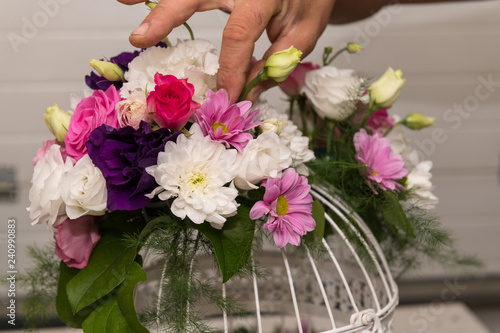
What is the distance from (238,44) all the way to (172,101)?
0.12 metres

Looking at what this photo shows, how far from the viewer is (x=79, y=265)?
23.8 inches

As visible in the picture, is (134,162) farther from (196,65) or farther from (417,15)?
(417,15)

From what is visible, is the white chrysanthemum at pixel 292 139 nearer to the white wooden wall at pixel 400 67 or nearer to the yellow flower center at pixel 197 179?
the yellow flower center at pixel 197 179

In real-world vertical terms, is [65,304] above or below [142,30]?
below

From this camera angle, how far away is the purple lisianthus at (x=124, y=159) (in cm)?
55

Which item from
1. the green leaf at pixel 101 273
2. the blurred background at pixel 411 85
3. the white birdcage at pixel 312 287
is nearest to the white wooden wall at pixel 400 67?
the blurred background at pixel 411 85

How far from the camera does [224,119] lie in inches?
22.8

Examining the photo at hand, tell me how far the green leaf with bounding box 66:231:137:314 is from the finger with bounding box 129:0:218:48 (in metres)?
0.25

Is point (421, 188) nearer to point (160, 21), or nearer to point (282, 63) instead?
point (282, 63)

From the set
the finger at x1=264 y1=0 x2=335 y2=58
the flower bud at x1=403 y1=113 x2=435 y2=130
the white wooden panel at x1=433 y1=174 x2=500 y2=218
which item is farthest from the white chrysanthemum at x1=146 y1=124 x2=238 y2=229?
the white wooden panel at x1=433 y1=174 x2=500 y2=218

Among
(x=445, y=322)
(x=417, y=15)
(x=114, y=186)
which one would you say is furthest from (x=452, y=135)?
(x=114, y=186)

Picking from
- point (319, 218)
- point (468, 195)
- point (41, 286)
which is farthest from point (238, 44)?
point (468, 195)

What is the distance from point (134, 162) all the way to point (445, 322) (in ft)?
3.27

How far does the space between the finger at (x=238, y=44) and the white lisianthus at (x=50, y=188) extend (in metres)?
0.22
